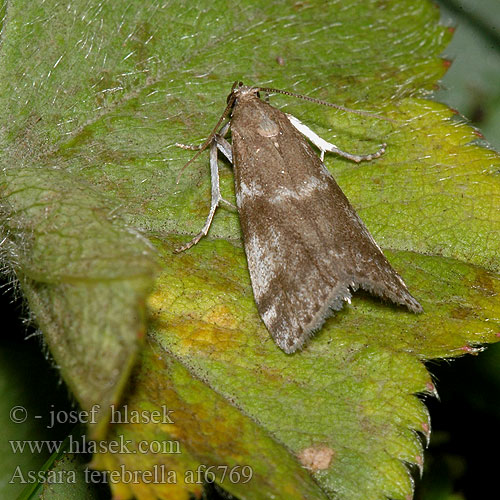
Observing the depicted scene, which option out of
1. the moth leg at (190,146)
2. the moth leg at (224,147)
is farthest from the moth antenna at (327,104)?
the moth leg at (190,146)

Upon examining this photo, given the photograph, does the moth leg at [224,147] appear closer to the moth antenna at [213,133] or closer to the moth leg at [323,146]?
the moth antenna at [213,133]

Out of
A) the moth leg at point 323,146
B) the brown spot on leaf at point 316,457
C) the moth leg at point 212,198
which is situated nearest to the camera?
the brown spot on leaf at point 316,457

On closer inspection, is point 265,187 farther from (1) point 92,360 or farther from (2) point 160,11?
(1) point 92,360

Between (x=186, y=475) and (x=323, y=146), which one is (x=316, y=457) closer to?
(x=186, y=475)

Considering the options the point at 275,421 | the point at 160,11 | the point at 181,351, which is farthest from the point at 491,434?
the point at 160,11

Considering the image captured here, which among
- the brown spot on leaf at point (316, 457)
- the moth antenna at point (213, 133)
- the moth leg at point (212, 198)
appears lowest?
the brown spot on leaf at point (316, 457)

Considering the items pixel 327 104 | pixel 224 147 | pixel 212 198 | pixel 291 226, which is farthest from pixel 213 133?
pixel 291 226

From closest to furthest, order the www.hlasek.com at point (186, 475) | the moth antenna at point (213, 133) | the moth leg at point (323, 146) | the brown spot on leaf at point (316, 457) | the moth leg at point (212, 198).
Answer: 1. the www.hlasek.com at point (186, 475)
2. the brown spot on leaf at point (316, 457)
3. the moth leg at point (212, 198)
4. the moth antenna at point (213, 133)
5. the moth leg at point (323, 146)
